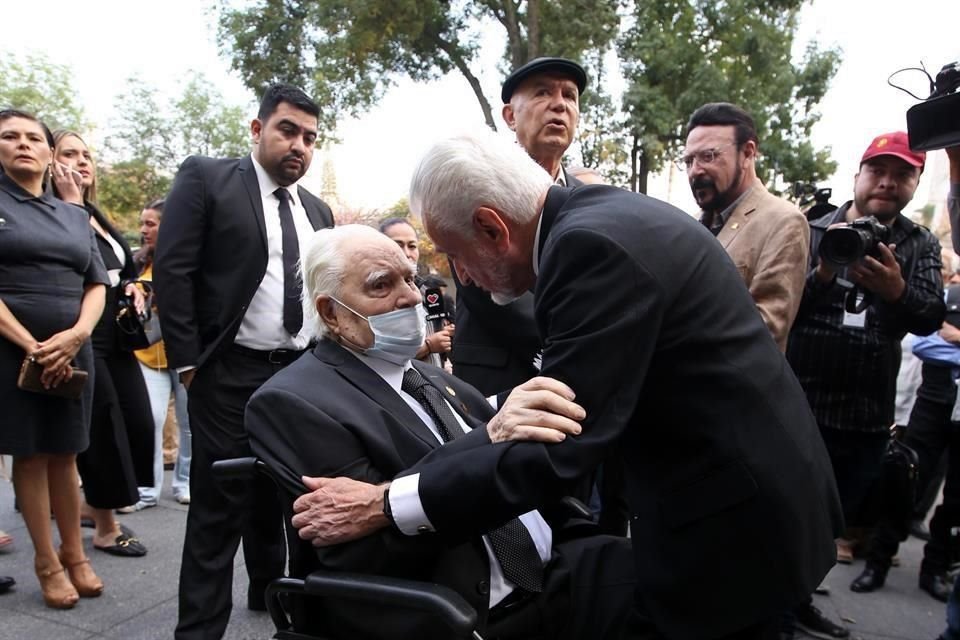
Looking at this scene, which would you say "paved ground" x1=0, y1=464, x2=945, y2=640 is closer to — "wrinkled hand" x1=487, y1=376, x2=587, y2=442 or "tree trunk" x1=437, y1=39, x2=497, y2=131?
"wrinkled hand" x1=487, y1=376, x2=587, y2=442

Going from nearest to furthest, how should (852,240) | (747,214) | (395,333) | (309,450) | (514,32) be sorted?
1. (309,450)
2. (395,333)
3. (852,240)
4. (747,214)
5. (514,32)

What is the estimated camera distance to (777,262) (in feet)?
8.79

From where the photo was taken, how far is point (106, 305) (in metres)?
3.74

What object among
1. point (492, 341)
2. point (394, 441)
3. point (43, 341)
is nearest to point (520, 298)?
point (492, 341)

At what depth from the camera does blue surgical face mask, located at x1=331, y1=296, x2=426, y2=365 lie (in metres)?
2.01

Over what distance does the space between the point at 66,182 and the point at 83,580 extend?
1828 mm

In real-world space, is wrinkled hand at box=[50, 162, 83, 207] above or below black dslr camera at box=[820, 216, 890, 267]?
above

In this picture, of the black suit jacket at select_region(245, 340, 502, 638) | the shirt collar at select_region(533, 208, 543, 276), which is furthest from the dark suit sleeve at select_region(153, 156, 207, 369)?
the shirt collar at select_region(533, 208, 543, 276)

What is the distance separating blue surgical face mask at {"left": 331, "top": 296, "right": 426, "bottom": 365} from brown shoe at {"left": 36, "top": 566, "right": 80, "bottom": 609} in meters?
2.05

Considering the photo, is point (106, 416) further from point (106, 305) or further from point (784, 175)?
point (784, 175)

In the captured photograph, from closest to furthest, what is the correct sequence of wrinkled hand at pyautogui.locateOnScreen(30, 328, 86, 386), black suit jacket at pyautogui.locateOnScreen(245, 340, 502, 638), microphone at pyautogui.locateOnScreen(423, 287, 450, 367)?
1. black suit jacket at pyautogui.locateOnScreen(245, 340, 502, 638)
2. wrinkled hand at pyautogui.locateOnScreen(30, 328, 86, 386)
3. microphone at pyautogui.locateOnScreen(423, 287, 450, 367)

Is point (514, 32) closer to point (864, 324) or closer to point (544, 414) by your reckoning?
point (864, 324)

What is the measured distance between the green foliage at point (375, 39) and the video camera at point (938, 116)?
37.0ft

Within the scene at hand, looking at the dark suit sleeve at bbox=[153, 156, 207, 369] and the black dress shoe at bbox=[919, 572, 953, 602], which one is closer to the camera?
the dark suit sleeve at bbox=[153, 156, 207, 369]
